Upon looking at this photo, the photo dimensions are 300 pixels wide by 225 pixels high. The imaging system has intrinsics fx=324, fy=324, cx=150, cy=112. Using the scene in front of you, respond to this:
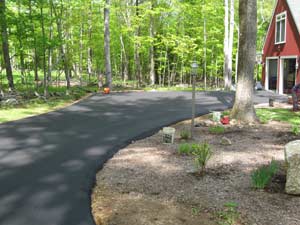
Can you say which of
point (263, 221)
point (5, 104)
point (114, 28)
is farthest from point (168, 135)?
point (114, 28)

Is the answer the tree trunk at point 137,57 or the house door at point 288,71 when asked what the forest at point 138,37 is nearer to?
the tree trunk at point 137,57

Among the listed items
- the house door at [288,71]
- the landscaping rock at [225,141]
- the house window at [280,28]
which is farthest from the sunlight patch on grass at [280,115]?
the house door at [288,71]

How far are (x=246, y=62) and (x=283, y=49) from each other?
9847 millimetres

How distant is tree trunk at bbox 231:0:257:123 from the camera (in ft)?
31.6

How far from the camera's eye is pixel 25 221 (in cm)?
366

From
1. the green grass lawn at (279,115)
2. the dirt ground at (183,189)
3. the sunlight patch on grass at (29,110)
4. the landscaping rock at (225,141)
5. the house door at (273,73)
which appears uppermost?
the house door at (273,73)

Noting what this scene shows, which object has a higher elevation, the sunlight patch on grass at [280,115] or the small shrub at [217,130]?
the sunlight patch on grass at [280,115]

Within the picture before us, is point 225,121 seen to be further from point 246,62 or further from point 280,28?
point 280,28

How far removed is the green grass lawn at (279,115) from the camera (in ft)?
33.2

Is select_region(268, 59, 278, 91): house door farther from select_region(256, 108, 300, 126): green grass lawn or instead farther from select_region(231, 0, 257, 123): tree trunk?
select_region(231, 0, 257, 123): tree trunk

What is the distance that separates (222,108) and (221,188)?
783cm

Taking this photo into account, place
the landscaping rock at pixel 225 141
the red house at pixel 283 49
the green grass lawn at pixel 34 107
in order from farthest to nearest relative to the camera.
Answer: the red house at pixel 283 49 < the green grass lawn at pixel 34 107 < the landscaping rock at pixel 225 141

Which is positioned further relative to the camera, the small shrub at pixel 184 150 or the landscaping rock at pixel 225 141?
the landscaping rock at pixel 225 141

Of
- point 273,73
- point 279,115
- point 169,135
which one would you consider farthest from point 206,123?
point 273,73
